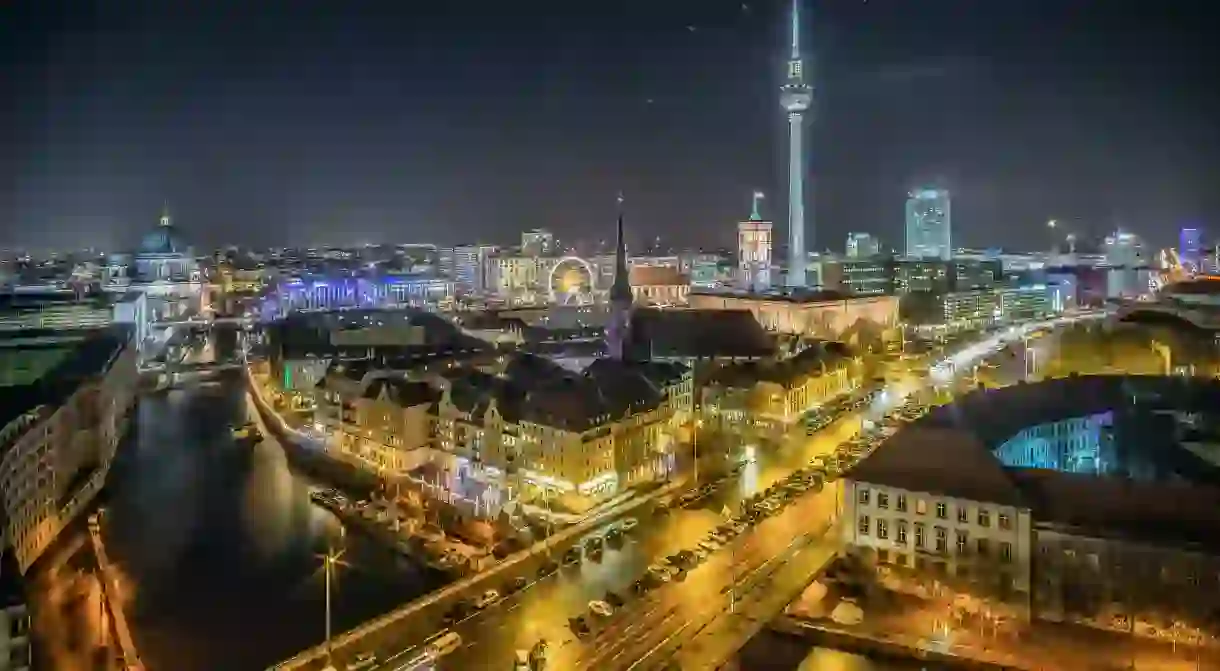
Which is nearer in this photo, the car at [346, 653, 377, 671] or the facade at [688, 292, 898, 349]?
the car at [346, 653, 377, 671]

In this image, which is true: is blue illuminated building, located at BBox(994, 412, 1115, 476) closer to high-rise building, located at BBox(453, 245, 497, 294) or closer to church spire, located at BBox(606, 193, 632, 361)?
church spire, located at BBox(606, 193, 632, 361)

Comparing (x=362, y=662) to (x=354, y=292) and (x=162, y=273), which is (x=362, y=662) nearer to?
(x=354, y=292)

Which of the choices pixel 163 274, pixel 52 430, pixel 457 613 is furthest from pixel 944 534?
pixel 163 274

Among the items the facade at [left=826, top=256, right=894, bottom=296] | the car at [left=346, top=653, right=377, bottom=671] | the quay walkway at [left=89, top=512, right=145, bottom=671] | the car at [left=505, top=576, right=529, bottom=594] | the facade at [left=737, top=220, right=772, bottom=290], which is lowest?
the quay walkway at [left=89, top=512, right=145, bottom=671]

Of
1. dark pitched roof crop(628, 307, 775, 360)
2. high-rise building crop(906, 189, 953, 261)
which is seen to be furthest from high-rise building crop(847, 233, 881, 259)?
dark pitched roof crop(628, 307, 775, 360)

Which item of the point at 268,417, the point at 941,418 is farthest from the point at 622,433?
the point at 268,417

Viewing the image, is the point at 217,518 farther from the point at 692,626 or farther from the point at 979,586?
the point at 979,586
